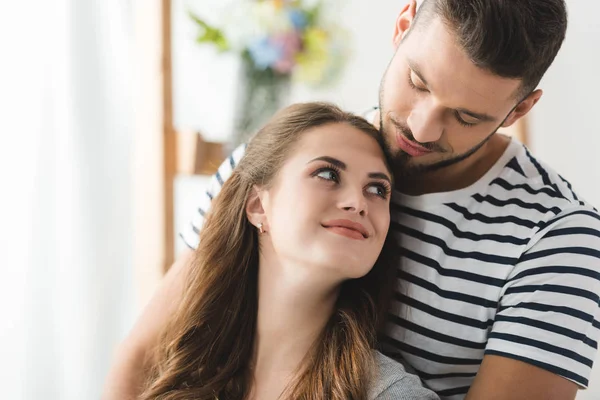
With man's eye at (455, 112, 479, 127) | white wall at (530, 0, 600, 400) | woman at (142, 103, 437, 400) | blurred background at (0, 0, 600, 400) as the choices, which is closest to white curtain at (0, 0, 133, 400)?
blurred background at (0, 0, 600, 400)

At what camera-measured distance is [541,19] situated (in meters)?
1.20

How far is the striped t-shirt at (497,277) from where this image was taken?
1.26m

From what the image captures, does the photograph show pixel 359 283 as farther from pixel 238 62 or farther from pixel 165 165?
pixel 238 62

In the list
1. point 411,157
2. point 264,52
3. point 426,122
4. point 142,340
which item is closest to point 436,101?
point 426,122

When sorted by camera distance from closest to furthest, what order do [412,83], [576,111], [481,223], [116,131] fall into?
[412,83], [481,223], [116,131], [576,111]

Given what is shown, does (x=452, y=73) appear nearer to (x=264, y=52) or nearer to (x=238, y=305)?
(x=238, y=305)

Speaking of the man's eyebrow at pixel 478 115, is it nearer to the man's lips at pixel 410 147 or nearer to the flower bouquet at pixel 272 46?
the man's lips at pixel 410 147

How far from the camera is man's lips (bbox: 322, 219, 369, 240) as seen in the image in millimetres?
1248

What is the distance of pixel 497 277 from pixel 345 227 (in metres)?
0.31

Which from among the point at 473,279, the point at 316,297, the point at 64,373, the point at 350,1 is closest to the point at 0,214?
the point at 64,373

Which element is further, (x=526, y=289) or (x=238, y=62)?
(x=238, y=62)

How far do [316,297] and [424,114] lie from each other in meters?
0.40

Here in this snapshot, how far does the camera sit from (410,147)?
1.32 metres

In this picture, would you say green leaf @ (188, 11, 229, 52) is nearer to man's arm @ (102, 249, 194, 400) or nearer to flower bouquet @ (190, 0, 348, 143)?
flower bouquet @ (190, 0, 348, 143)
